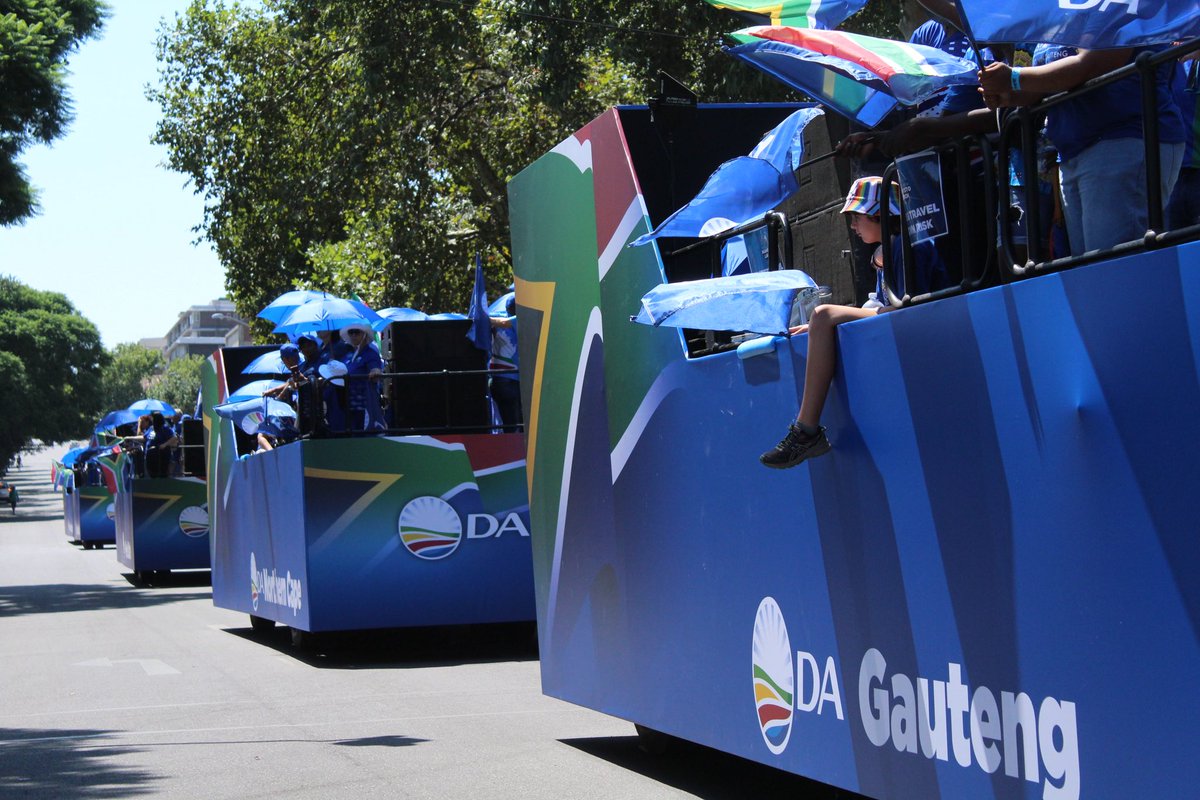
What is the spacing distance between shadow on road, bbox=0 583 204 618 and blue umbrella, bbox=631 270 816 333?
17.5 m

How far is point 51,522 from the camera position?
225 ft

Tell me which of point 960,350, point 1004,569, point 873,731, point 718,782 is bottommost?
point 718,782

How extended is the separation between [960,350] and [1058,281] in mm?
573

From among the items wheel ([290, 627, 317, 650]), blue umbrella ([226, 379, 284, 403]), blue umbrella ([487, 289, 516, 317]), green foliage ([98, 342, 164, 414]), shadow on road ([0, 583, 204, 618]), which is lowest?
wheel ([290, 627, 317, 650])

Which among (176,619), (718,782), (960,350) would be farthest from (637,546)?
(176,619)

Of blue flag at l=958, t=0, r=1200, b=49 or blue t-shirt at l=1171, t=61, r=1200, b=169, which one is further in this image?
blue t-shirt at l=1171, t=61, r=1200, b=169

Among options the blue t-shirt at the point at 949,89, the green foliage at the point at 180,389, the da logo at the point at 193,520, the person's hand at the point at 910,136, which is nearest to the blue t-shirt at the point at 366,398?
the blue t-shirt at the point at 949,89

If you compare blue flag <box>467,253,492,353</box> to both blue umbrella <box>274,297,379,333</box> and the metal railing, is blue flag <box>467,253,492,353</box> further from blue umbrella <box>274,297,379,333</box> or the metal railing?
blue umbrella <box>274,297,379,333</box>

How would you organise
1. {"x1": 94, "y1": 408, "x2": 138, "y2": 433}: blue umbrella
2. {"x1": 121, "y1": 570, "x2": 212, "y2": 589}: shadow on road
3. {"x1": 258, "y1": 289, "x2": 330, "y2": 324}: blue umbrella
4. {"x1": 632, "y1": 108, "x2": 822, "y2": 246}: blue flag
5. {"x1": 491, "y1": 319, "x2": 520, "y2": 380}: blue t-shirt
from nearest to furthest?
{"x1": 632, "y1": 108, "x2": 822, "y2": 246}: blue flag < {"x1": 491, "y1": 319, "x2": 520, "y2": 380}: blue t-shirt < {"x1": 258, "y1": 289, "x2": 330, "y2": 324}: blue umbrella < {"x1": 121, "y1": 570, "x2": 212, "y2": 589}: shadow on road < {"x1": 94, "y1": 408, "x2": 138, "y2": 433}: blue umbrella

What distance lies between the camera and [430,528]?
44.7ft

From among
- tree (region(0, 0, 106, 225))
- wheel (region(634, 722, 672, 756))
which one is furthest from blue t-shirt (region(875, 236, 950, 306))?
tree (region(0, 0, 106, 225))

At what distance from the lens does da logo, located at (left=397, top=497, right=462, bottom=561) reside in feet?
44.6

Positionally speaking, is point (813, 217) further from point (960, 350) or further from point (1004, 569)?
point (1004, 569)

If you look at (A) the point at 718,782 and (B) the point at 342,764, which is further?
(B) the point at 342,764
